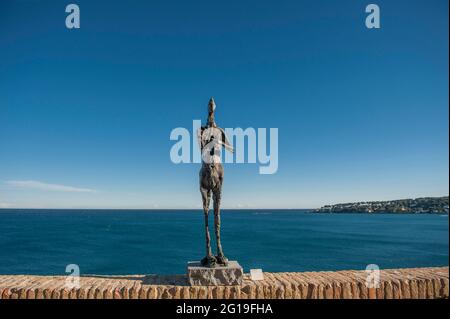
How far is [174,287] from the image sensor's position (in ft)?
26.7

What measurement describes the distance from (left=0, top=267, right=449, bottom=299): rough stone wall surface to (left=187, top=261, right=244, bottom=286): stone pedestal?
25 centimetres

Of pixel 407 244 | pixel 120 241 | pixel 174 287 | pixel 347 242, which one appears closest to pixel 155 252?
pixel 120 241

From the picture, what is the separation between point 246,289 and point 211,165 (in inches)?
129

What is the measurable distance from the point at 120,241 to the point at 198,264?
2788 inches

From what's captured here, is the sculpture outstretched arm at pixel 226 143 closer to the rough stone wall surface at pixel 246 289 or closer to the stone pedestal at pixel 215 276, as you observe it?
the stone pedestal at pixel 215 276

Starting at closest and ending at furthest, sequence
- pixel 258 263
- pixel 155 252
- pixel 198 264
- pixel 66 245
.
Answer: pixel 198 264
pixel 258 263
pixel 155 252
pixel 66 245

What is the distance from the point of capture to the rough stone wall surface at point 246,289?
7793 mm

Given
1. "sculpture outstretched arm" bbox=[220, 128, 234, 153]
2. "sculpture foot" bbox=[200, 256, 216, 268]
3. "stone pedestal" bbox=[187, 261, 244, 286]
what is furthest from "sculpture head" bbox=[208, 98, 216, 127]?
"stone pedestal" bbox=[187, 261, 244, 286]

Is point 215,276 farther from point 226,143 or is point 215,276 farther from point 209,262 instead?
point 226,143

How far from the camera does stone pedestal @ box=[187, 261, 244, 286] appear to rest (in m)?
8.52

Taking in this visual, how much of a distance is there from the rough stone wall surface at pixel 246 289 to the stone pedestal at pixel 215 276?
0.25 meters

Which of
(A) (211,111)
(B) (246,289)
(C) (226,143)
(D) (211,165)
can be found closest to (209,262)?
(B) (246,289)
